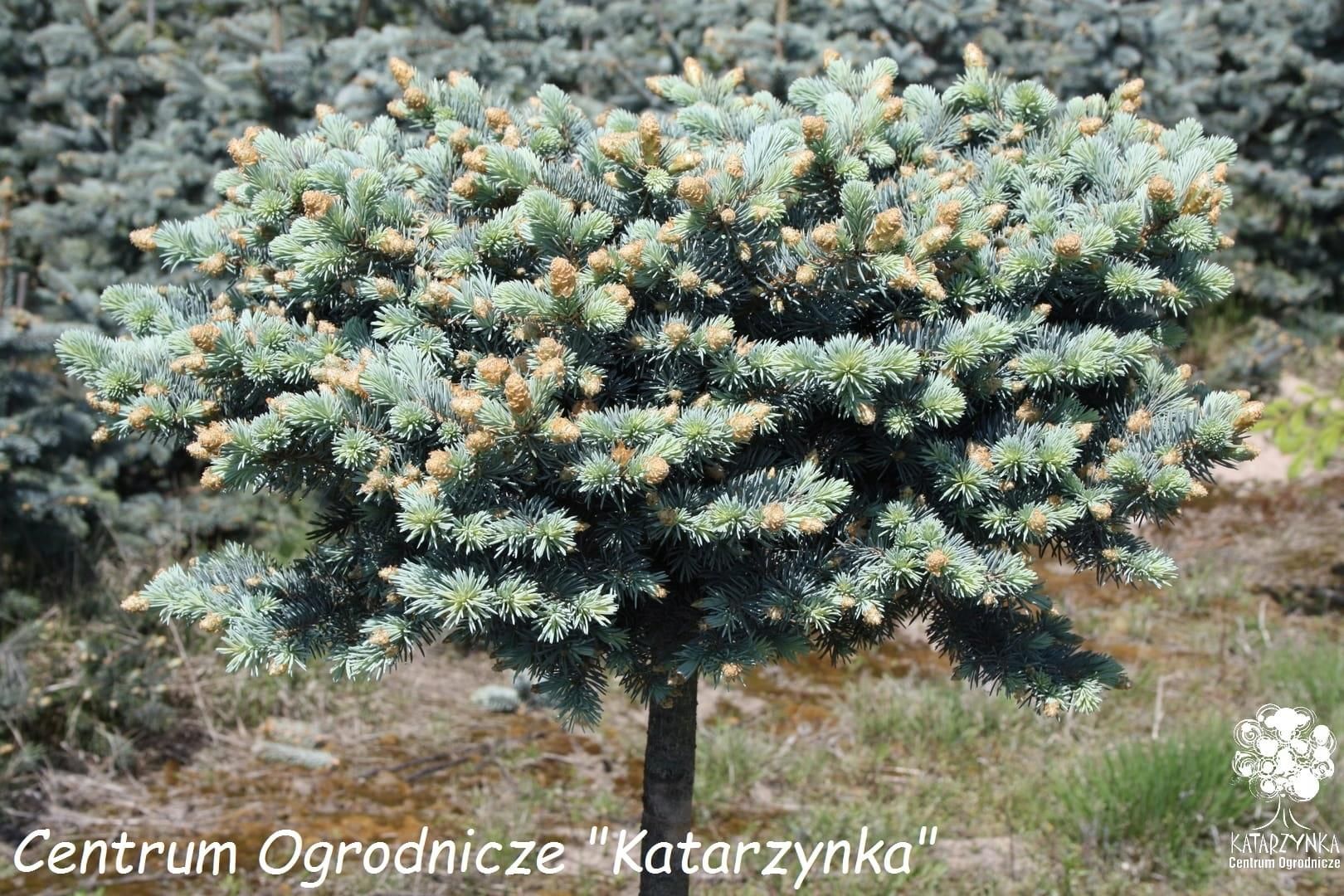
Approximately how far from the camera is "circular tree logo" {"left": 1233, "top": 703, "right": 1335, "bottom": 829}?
3723 millimetres

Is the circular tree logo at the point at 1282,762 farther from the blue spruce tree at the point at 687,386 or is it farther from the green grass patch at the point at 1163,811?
the blue spruce tree at the point at 687,386

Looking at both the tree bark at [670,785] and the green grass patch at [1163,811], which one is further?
the green grass patch at [1163,811]

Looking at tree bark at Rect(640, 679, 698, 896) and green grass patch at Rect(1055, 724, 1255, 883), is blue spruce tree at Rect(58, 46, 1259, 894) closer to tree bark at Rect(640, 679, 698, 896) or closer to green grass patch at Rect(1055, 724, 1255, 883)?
tree bark at Rect(640, 679, 698, 896)

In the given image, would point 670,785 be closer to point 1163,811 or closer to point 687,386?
point 687,386

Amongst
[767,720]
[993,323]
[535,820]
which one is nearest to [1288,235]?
[767,720]

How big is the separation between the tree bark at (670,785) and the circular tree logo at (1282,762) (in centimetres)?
209

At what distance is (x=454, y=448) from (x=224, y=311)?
65 centimetres

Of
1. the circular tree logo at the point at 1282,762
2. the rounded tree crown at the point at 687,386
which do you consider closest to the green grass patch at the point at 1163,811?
the circular tree logo at the point at 1282,762

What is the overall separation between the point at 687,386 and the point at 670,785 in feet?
3.27

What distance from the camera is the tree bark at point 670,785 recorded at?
98.7 inches

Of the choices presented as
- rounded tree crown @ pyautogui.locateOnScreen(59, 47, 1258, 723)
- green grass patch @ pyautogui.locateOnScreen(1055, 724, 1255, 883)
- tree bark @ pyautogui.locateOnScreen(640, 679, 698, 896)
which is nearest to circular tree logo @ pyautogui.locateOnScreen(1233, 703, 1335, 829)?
green grass patch @ pyautogui.locateOnScreen(1055, 724, 1255, 883)

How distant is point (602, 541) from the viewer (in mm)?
1953

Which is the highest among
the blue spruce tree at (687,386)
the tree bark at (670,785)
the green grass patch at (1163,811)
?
the blue spruce tree at (687,386)

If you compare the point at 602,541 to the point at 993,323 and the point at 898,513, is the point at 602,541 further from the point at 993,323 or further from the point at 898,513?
the point at 993,323
